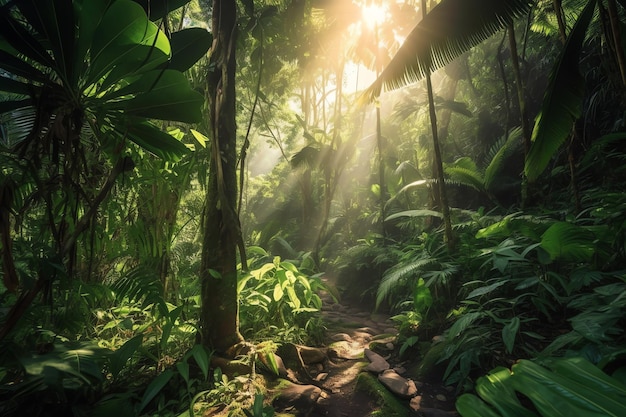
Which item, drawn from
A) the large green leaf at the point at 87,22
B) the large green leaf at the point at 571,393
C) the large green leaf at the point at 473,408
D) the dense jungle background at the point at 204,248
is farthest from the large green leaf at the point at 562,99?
the large green leaf at the point at 87,22

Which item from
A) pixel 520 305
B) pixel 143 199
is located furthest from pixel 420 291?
pixel 143 199

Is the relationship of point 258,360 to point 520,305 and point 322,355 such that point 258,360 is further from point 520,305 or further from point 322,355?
point 520,305

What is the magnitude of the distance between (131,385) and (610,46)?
4.20 m

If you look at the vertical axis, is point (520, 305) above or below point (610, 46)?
below

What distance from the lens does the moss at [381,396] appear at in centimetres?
214

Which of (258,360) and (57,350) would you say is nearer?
(57,350)

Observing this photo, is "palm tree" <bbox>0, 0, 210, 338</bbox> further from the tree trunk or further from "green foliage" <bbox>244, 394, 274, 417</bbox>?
"green foliage" <bbox>244, 394, 274, 417</bbox>

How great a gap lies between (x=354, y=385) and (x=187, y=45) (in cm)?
296

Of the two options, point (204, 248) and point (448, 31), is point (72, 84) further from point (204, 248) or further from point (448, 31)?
point (448, 31)

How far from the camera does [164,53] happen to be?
150 cm

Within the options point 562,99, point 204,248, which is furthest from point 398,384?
point 562,99

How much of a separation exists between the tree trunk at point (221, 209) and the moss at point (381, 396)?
114 centimetres

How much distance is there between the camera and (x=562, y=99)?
6.96 ft

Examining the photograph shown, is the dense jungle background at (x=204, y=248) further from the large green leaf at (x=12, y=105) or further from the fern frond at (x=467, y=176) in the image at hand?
the fern frond at (x=467, y=176)
